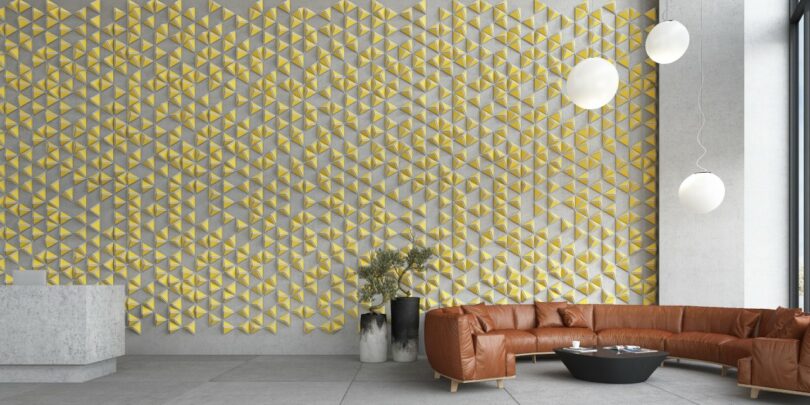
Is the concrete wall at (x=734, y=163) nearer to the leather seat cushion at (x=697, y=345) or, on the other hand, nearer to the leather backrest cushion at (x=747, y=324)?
the leather backrest cushion at (x=747, y=324)

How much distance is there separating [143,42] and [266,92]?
2.01m

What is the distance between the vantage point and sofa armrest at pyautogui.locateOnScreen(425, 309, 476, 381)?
22.0 feet

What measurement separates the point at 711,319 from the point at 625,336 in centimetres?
112

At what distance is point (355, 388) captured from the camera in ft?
22.4

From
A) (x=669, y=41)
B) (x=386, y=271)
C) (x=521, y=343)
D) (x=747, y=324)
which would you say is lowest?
(x=521, y=343)

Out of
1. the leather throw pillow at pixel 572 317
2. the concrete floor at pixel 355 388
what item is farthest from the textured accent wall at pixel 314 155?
the concrete floor at pixel 355 388

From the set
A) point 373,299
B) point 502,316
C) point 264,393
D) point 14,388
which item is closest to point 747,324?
point 502,316

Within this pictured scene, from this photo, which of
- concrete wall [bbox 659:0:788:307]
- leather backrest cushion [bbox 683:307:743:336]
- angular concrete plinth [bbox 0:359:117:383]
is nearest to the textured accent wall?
concrete wall [bbox 659:0:788:307]

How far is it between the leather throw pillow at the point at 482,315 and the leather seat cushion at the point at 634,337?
4.69 feet

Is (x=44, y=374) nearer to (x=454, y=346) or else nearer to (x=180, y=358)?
(x=180, y=358)

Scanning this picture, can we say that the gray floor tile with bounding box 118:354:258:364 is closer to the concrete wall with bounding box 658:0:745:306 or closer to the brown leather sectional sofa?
the brown leather sectional sofa

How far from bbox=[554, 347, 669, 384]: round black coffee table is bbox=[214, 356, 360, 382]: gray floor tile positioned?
2.62 metres

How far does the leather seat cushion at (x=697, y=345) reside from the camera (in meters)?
7.67

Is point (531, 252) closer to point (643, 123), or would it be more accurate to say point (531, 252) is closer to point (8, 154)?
point (643, 123)
